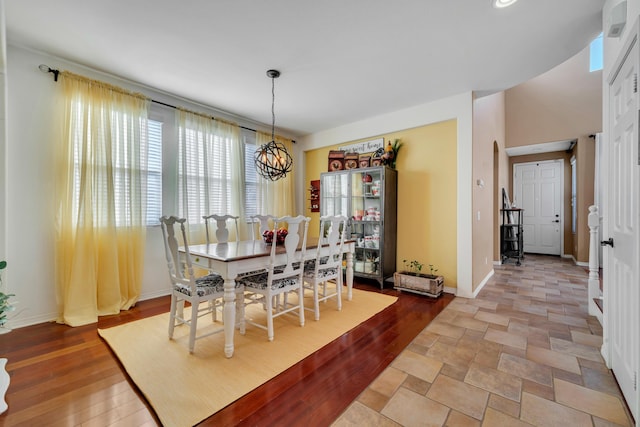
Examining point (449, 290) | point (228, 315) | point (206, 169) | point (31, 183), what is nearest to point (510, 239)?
point (449, 290)

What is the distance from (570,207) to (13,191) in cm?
950

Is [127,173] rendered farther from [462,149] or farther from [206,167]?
[462,149]

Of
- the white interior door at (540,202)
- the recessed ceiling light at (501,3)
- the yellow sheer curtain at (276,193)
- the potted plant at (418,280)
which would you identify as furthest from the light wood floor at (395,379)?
the white interior door at (540,202)

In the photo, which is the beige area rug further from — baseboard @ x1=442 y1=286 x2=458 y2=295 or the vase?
baseboard @ x1=442 y1=286 x2=458 y2=295

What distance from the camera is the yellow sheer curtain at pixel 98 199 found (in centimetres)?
272

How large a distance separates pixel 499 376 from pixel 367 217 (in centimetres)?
260

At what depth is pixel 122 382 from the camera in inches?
69.8

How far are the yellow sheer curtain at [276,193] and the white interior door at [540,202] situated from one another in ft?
19.4

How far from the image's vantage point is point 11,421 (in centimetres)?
143

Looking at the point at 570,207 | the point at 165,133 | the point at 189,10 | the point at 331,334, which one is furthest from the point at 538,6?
the point at 570,207

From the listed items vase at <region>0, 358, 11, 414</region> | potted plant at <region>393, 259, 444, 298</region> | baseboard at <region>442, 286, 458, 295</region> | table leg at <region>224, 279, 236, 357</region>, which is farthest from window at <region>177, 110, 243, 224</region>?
baseboard at <region>442, 286, 458, 295</region>

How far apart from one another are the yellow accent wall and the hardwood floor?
1452 millimetres

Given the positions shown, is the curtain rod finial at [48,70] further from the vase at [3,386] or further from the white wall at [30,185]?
the vase at [3,386]

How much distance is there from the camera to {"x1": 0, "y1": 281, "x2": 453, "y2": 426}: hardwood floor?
147 centimetres
